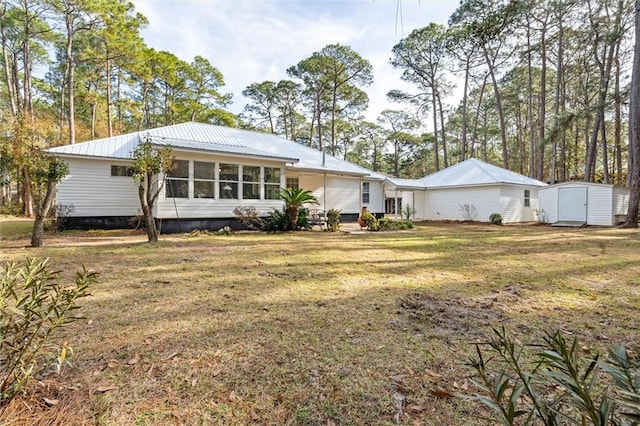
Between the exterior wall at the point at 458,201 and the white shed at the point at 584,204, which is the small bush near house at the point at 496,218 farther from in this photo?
the white shed at the point at 584,204

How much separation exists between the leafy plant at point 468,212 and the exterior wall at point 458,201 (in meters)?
0.09

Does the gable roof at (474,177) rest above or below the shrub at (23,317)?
above

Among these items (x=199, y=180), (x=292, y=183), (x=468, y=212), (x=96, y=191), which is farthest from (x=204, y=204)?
(x=468, y=212)

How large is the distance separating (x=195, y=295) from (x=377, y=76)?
25705mm

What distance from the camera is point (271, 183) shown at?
1274 centimetres

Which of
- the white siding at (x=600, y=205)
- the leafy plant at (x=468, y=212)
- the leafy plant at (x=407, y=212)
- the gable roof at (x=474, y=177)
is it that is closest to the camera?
the white siding at (x=600, y=205)

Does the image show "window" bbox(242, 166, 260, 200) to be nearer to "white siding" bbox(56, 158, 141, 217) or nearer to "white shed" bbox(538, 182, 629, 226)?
"white siding" bbox(56, 158, 141, 217)

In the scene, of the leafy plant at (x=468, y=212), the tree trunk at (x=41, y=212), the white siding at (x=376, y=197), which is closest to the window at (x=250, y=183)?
the tree trunk at (x=41, y=212)

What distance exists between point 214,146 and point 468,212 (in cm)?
1471

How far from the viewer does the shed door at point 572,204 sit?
15383mm

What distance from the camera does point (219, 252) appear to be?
23.1ft

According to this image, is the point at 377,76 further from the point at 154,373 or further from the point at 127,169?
the point at 154,373

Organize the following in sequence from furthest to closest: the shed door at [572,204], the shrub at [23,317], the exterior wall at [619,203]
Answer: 1. the shed door at [572,204]
2. the exterior wall at [619,203]
3. the shrub at [23,317]

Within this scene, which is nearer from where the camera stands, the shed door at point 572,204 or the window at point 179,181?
the window at point 179,181
